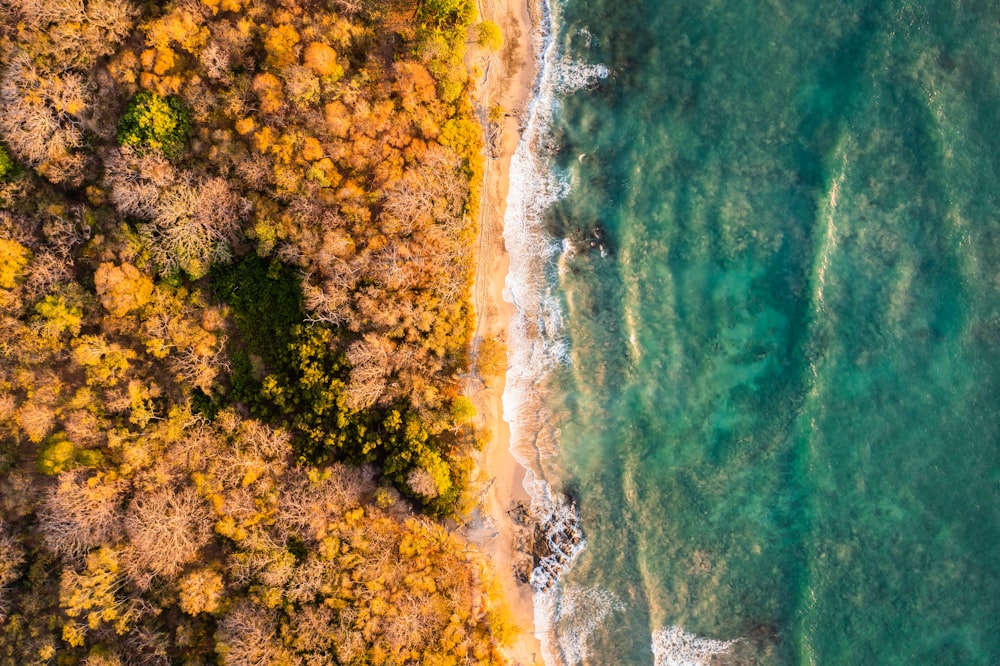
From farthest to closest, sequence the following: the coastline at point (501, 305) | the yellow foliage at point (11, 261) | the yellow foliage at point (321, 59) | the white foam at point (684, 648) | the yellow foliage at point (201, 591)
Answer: the white foam at point (684, 648)
the coastline at point (501, 305)
the yellow foliage at point (321, 59)
the yellow foliage at point (201, 591)
the yellow foliage at point (11, 261)

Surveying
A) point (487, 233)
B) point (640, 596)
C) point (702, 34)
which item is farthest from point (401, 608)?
point (702, 34)

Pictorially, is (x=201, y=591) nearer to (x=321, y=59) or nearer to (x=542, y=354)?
(x=542, y=354)

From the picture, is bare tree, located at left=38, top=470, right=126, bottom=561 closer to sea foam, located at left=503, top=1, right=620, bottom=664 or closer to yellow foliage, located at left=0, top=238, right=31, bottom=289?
yellow foliage, located at left=0, top=238, right=31, bottom=289

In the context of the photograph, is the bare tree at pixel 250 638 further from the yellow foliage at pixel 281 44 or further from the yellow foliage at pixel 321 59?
the yellow foliage at pixel 281 44

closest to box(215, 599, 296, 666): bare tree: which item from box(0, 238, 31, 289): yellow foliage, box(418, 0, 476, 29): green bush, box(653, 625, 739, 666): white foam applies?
box(0, 238, 31, 289): yellow foliage

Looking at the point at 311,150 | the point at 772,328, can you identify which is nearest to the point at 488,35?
the point at 311,150

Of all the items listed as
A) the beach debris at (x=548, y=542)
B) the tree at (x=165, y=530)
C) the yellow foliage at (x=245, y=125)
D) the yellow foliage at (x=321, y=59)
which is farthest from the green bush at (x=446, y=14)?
the tree at (x=165, y=530)
